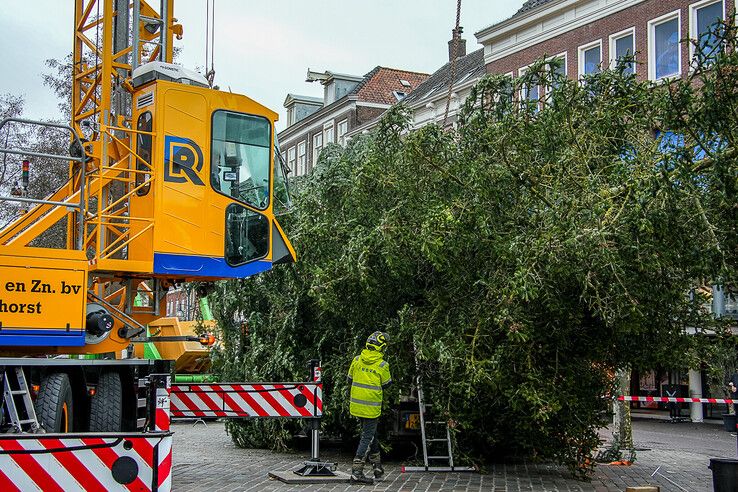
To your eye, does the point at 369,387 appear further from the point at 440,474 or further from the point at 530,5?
the point at 530,5

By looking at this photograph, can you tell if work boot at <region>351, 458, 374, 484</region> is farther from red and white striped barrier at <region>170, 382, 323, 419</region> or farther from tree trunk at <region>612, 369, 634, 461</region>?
tree trunk at <region>612, 369, 634, 461</region>

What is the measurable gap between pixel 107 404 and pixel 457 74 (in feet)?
105

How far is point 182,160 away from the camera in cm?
1034

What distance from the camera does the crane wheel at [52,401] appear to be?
27.9 ft

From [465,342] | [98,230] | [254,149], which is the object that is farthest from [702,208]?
[98,230]

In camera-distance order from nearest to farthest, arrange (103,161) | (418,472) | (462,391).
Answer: (103,161) < (462,391) < (418,472)

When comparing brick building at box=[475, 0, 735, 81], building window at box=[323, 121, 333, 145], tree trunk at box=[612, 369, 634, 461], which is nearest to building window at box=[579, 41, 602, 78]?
brick building at box=[475, 0, 735, 81]

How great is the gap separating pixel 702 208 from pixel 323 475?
5.56 m

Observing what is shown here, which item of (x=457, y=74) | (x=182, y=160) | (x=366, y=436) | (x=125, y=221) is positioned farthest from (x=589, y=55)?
(x=125, y=221)

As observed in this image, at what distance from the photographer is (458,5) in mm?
14438

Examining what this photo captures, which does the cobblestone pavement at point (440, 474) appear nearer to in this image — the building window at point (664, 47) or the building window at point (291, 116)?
A: the building window at point (664, 47)

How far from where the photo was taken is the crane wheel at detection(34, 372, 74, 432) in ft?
27.9

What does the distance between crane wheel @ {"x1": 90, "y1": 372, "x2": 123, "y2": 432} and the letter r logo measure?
220 centimetres

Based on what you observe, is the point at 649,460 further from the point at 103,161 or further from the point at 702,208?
the point at 103,161
